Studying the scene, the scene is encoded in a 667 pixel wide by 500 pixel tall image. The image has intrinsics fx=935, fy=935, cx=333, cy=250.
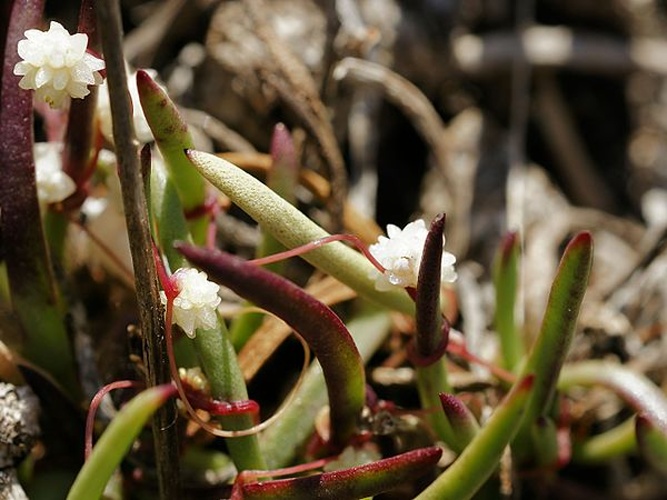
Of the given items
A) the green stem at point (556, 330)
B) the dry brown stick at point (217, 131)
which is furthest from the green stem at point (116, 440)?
the dry brown stick at point (217, 131)

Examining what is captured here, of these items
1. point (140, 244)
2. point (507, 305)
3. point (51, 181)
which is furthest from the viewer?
point (507, 305)

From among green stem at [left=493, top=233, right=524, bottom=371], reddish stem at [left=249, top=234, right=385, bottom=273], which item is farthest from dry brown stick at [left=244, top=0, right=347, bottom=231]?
reddish stem at [left=249, top=234, right=385, bottom=273]

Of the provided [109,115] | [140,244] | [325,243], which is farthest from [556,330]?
[109,115]

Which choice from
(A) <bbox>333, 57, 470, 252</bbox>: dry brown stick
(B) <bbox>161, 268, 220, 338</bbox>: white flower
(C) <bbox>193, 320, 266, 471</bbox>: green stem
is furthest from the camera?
(A) <bbox>333, 57, 470, 252</bbox>: dry brown stick

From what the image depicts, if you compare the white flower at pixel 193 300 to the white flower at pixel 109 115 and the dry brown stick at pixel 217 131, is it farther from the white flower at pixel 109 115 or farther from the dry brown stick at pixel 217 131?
the dry brown stick at pixel 217 131

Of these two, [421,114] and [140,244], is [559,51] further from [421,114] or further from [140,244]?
[140,244]

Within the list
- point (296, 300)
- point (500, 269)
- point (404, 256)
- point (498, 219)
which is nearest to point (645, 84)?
point (498, 219)

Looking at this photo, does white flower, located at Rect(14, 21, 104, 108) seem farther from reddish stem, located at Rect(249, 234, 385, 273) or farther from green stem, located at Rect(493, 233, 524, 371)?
green stem, located at Rect(493, 233, 524, 371)

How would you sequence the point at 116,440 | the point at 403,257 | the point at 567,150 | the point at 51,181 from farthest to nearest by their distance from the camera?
the point at 567,150 → the point at 51,181 → the point at 403,257 → the point at 116,440
